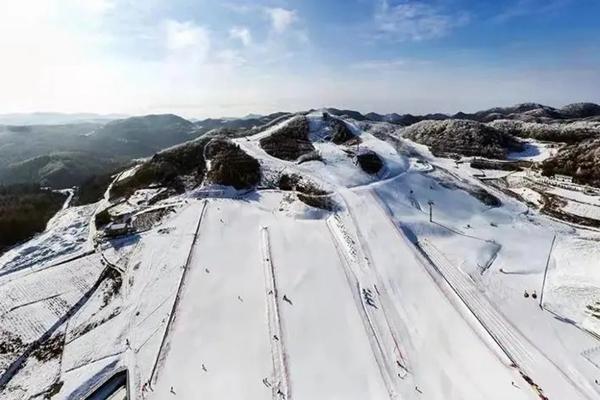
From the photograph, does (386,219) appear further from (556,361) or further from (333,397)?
(333,397)

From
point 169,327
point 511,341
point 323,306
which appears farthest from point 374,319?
point 169,327

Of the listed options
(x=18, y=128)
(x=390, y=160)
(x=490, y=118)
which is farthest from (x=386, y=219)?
(x=18, y=128)

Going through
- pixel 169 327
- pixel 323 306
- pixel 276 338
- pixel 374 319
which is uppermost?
pixel 323 306

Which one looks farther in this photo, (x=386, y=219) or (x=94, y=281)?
(x=386, y=219)

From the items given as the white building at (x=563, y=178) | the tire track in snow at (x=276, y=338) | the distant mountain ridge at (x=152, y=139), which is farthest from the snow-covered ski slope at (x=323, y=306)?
the distant mountain ridge at (x=152, y=139)

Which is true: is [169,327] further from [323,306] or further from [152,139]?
[152,139]

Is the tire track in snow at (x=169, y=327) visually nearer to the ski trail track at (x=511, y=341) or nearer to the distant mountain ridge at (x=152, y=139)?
the ski trail track at (x=511, y=341)
